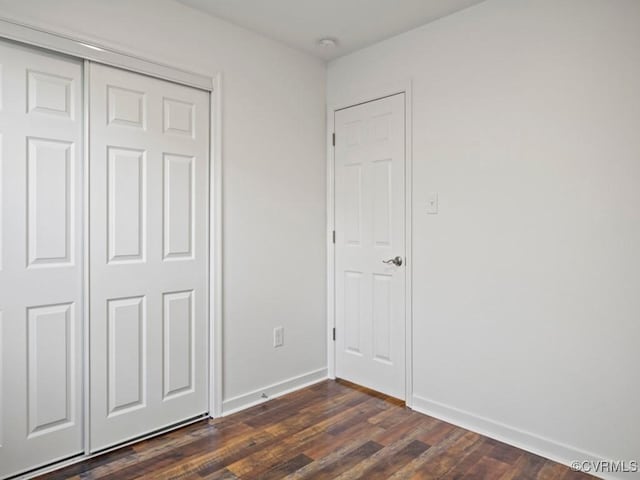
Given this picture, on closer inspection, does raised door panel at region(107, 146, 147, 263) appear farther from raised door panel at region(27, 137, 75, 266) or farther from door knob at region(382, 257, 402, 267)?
door knob at region(382, 257, 402, 267)

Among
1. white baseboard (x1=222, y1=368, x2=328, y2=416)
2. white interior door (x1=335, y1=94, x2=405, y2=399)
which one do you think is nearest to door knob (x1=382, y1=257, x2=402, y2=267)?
white interior door (x1=335, y1=94, x2=405, y2=399)

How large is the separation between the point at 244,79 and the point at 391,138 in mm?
1049

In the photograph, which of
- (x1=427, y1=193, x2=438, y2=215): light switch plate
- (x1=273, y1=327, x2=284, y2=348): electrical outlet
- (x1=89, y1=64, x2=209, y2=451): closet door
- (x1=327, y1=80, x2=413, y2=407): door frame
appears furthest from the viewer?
(x1=273, y1=327, x2=284, y2=348): electrical outlet

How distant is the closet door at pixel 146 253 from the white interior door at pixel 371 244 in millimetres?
1081

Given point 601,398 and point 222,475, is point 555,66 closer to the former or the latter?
point 601,398

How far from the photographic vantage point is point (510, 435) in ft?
7.54

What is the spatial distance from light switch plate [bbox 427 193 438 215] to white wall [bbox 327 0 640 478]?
3cm

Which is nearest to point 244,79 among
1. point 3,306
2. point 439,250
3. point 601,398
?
point 439,250

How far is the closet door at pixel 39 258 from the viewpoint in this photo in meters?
1.89

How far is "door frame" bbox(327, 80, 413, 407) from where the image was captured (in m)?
2.76

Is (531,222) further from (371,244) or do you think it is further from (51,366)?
(51,366)

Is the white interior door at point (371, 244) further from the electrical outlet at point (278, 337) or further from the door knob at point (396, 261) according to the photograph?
the electrical outlet at point (278, 337)

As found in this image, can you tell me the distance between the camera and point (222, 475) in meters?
1.98

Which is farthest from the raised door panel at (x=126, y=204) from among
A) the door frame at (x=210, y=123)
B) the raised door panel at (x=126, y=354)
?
the raised door panel at (x=126, y=354)
